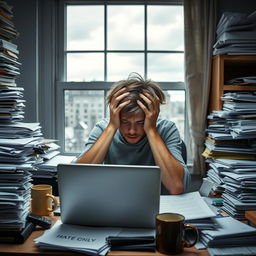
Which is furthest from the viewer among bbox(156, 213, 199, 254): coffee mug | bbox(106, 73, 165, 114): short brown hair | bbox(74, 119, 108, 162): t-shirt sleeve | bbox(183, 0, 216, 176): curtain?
bbox(183, 0, 216, 176): curtain

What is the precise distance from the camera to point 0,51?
136cm

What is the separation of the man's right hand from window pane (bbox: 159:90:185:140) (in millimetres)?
785

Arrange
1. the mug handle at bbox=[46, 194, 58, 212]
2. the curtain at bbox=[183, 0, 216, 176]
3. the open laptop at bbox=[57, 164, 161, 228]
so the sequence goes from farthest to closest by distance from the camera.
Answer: the curtain at bbox=[183, 0, 216, 176] → the mug handle at bbox=[46, 194, 58, 212] → the open laptop at bbox=[57, 164, 161, 228]

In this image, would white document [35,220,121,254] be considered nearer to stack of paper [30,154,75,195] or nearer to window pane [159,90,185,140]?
stack of paper [30,154,75,195]

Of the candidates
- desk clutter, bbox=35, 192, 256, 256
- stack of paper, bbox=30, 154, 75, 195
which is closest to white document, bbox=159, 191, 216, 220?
desk clutter, bbox=35, 192, 256, 256

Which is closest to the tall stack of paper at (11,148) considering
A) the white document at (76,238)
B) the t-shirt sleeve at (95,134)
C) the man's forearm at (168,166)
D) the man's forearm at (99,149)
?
the white document at (76,238)

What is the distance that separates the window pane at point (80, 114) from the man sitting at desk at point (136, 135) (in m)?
0.64

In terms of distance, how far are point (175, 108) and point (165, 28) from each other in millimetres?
579

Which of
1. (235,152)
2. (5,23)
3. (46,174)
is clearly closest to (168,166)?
(235,152)

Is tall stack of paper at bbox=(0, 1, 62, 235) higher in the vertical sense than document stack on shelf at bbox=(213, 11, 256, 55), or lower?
lower

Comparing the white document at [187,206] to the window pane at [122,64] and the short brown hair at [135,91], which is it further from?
the window pane at [122,64]

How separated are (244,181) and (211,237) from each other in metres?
0.64

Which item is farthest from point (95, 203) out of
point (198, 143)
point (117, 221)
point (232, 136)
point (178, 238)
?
point (198, 143)

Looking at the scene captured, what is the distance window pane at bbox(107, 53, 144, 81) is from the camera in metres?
2.59
